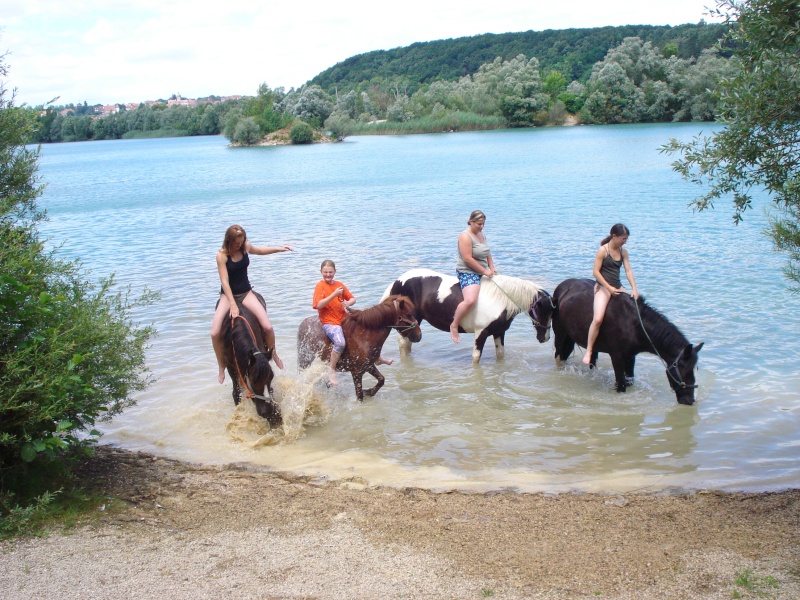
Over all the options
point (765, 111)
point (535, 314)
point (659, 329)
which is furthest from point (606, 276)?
point (765, 111)

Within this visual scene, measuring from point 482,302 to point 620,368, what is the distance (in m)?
2.17

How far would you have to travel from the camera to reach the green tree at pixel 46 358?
18.3 ft

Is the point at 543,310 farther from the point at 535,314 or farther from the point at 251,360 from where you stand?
the point at 251,360

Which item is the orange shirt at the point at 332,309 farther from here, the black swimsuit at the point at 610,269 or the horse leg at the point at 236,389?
the black swimsuit at the point at 610,269

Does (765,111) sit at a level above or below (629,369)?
above

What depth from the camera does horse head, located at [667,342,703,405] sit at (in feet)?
27.9

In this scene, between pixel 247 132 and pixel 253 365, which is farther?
pixel 247 132

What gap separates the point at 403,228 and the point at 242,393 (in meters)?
17.6

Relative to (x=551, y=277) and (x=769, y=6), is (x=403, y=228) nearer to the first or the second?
(x=551, y=277)

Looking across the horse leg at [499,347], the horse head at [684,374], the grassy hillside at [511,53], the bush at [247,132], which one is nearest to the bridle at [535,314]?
the horse leg at [499,347]

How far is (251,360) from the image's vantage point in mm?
7746

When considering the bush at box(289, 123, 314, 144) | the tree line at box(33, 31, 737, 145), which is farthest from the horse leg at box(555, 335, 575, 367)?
the bush at box(289, 123, 314, 144)

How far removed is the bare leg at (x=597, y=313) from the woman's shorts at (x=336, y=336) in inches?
129

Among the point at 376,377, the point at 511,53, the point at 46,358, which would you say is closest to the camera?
the point at 46,358
